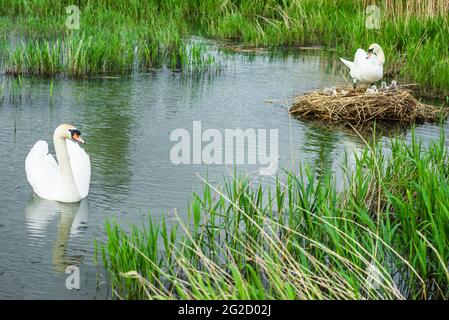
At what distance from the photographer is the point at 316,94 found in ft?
40.4

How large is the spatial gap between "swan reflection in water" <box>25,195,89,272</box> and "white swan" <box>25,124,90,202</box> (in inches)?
3.2

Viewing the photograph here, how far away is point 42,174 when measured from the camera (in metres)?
8.39

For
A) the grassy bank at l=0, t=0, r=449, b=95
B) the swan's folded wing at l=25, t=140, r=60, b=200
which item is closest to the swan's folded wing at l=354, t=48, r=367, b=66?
the grassy bank at l=0, t=0, r=449, b=95

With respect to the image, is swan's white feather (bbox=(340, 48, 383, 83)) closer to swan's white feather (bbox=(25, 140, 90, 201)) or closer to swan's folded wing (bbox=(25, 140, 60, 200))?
swan's white feather (bbox=(25, 140, 90, 201))

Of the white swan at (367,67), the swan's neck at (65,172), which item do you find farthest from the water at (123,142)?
the white swan at (367,67)

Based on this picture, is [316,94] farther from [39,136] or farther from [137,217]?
[137,217]

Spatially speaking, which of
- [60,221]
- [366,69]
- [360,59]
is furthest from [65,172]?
[360,59]

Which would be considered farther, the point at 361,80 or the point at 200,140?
the point at 361,80

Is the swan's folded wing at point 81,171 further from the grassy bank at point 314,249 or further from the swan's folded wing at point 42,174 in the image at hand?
the grassy bank at point 314,249

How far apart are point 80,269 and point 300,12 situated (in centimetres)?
1235

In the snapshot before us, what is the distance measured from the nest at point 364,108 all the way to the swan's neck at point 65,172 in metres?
4.40

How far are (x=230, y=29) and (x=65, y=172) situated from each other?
10052mm

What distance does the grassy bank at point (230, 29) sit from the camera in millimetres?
13969
